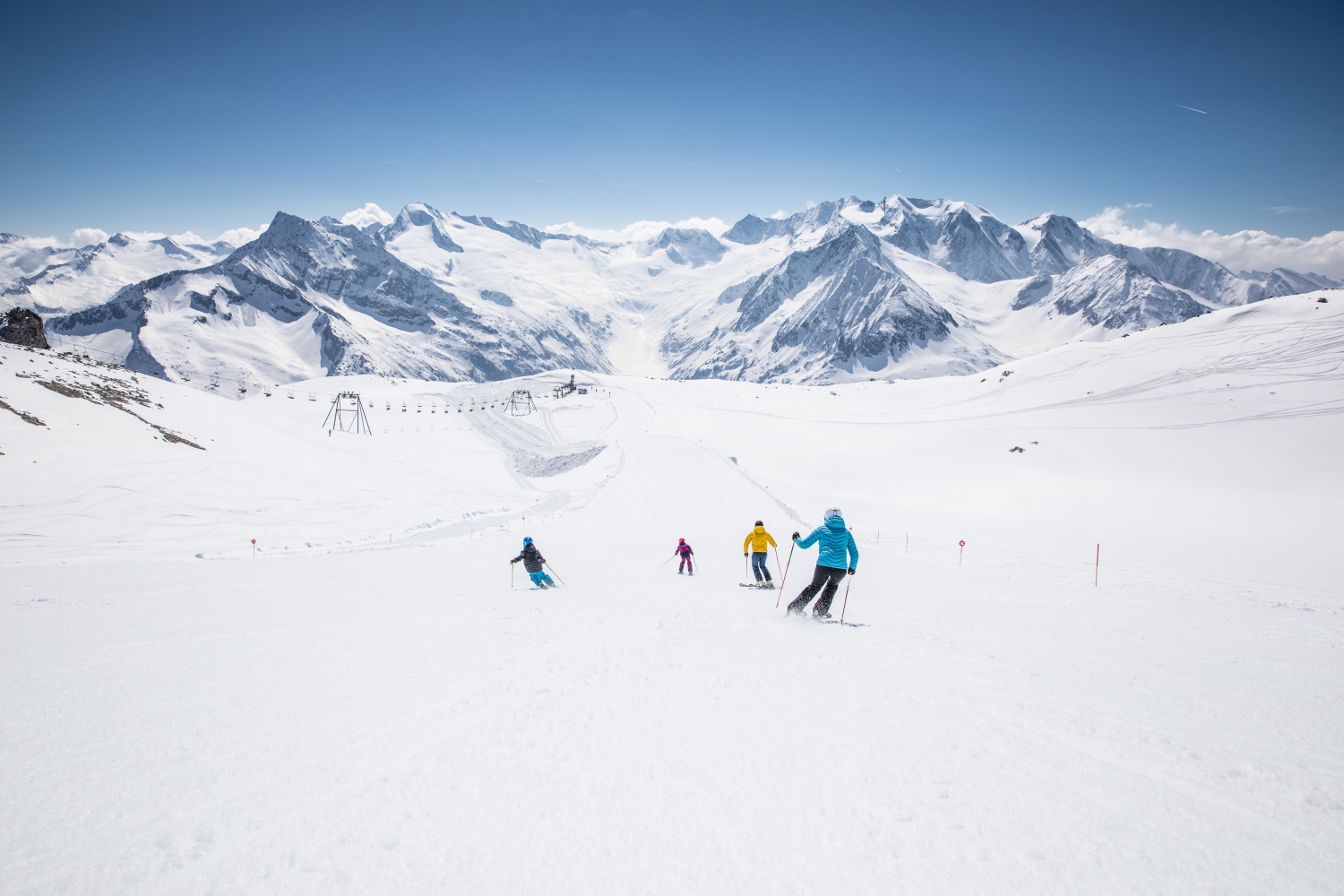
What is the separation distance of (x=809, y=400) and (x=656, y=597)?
67369mm

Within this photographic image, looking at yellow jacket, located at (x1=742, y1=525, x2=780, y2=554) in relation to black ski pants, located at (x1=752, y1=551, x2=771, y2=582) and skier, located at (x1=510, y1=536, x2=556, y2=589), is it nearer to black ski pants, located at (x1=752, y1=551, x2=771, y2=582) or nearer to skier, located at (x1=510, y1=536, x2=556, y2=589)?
black ski pants, located at (x1=752, y1=551, x2=771, y2=582)

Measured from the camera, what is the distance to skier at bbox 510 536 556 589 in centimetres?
1409

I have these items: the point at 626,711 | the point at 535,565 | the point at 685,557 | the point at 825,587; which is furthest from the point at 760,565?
the point at 626,711

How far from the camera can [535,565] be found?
46.5ft

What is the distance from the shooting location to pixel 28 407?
2395 centimetres

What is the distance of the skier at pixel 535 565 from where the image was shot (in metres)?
14.1

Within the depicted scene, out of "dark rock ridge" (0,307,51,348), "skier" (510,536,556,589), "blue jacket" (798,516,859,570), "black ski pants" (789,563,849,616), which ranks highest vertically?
"dark rock ridge" (0,307,51,348)

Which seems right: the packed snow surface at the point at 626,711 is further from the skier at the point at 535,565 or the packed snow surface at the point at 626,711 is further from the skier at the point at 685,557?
the skier at the point at 535,565

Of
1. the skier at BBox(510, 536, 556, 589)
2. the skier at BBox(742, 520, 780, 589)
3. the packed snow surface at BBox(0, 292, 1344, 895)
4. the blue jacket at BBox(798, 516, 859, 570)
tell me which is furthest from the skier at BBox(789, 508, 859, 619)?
the skier at BBox(510, 536, 556, 589)

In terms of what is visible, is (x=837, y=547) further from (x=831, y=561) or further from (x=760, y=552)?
(x=760, y=552)

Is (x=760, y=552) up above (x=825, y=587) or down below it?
below

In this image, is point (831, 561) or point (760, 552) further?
point (760, 552)

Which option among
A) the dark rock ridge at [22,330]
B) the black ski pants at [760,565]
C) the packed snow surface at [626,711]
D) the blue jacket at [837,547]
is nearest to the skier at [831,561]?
the blue jacket at [837,547]

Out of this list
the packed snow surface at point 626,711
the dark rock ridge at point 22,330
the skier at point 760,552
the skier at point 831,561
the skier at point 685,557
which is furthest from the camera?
the dark rock ridge at point 22,330
